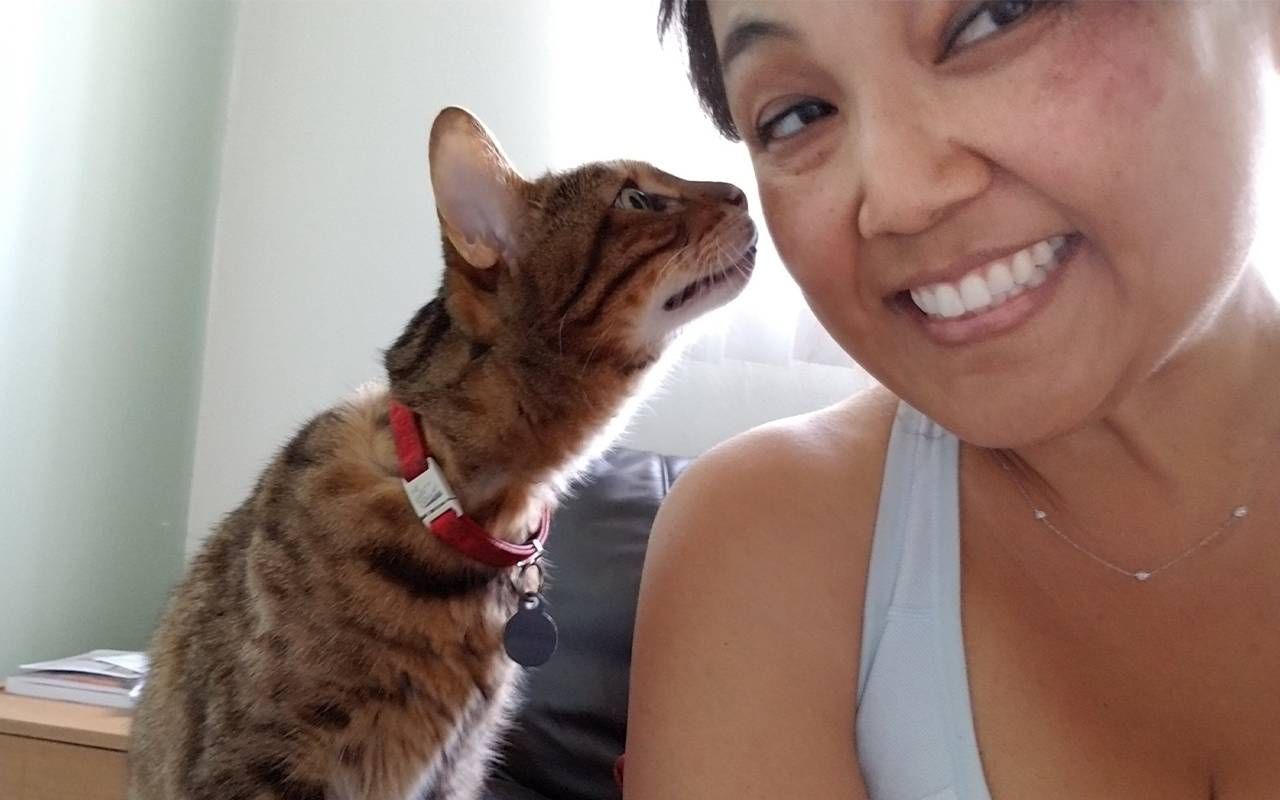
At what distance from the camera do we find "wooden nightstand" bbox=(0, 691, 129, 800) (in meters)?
1.40

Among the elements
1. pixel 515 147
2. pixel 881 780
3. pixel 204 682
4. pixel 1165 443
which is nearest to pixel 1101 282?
pixel 1165 443

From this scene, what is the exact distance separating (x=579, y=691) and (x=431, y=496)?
2.13 ft

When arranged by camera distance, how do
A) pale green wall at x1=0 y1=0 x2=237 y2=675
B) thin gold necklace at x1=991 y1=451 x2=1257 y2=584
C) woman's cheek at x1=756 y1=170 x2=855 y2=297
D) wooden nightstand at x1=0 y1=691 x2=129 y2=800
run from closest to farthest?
woman's cheek at x1=756 y1=170 x2=855 y2=297 → thin gold necklace at x1=991 y1=451 x2=1257 y2=584 → wooden nightstand at x1=0 y1=691 x2=129 y2=800 → pale green wall at x1=0 y1=0 x2=237 y2=675

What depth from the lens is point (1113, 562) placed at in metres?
0.77

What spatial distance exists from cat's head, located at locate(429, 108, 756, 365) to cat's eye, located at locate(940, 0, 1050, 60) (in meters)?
0.54

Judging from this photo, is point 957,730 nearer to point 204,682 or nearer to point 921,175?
point 921,175

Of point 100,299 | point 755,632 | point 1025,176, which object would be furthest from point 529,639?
point 100,299

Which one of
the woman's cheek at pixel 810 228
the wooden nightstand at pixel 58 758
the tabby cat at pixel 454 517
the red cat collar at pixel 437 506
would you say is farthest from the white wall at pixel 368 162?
the woman's cheek at pixel 810 228

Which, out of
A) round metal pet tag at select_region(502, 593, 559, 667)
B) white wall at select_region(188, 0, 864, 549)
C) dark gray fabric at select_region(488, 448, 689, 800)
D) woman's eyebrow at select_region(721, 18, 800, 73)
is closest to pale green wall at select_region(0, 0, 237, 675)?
white wall at select_region(188, 0, 864, 549)

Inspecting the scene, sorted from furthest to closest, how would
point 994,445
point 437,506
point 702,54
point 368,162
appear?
1. point 368,162
2. point 437,506
3. point 702,54
4. point 994,445

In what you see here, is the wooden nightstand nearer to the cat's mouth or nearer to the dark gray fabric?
the dark gray fabric

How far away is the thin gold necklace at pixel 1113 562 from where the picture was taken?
733mm

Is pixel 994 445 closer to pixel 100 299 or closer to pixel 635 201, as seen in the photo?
pixel 635 201

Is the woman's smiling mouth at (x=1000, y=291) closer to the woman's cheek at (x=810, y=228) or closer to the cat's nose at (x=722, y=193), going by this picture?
the woman's cheek at (x=810, y=228)
